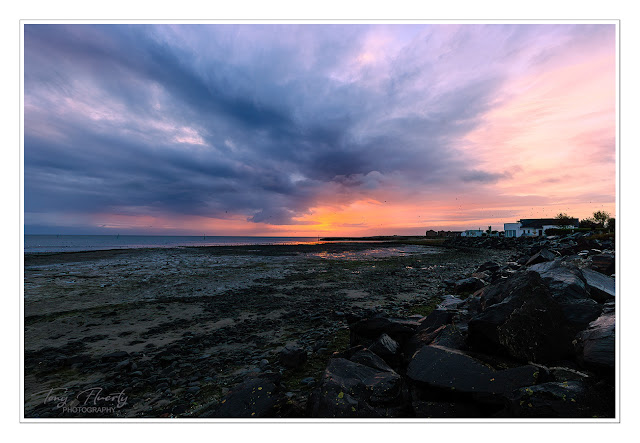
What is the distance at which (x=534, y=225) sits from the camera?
93.2m

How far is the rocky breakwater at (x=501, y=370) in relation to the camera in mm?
2992

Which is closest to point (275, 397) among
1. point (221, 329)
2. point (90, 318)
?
point (221, 329)

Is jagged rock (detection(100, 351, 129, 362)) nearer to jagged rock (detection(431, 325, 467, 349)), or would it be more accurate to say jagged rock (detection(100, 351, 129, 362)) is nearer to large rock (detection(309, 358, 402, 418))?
large rock (detection(309, 358, 402, 418))

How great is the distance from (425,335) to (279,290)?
977 cm

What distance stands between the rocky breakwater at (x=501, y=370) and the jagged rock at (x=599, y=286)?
1.22 metres

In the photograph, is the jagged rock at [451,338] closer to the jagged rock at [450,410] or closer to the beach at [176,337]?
the jagged rock at [450,410]

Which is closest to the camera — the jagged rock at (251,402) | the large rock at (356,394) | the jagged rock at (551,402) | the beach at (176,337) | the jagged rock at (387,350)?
the jagged rock at (551,402)

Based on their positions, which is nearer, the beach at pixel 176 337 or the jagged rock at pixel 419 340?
the beach at pixel 176 337

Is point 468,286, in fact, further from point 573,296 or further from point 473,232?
point 473,232

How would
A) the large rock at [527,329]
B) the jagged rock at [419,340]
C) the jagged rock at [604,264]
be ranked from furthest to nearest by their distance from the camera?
1. the jagged rock at [604,264]
2. the jagged rock at [419,340]
3. the large rock at [527,329]

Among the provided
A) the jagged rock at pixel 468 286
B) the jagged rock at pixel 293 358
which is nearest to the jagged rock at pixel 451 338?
the jagged rock at pixel 293 358
